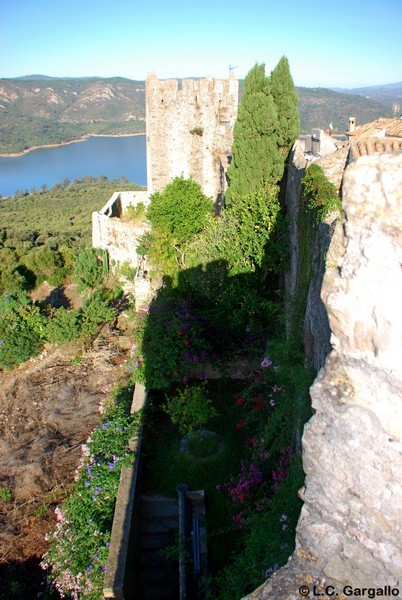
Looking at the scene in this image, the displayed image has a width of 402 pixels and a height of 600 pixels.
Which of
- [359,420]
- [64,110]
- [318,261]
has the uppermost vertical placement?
[64,110]

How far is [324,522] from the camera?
7.45ft

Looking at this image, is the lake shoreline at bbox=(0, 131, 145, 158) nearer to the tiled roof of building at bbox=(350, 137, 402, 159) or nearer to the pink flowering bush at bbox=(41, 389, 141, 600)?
the tiled roof of building at bbox=(350, 137, 402, 159)

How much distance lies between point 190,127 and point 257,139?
4772mm

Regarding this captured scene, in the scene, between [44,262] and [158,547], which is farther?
[44,262]

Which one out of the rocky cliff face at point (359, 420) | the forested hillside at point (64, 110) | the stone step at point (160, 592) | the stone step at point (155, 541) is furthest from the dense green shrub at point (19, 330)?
the forested hillside at point (64, 110)

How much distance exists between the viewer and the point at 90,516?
561 cm

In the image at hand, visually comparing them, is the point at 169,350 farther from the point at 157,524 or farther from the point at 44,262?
the point at 44,262

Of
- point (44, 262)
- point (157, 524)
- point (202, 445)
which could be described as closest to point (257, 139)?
point (202, 445)

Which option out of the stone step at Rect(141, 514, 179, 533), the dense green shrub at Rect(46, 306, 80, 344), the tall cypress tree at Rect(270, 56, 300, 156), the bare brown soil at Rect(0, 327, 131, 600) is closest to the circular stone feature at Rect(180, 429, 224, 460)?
the stone step at Rect(141, 514, 179, 533)

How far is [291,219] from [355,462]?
20.7ft

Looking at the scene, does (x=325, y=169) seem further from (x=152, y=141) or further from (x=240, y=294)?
(x=152, y=141)

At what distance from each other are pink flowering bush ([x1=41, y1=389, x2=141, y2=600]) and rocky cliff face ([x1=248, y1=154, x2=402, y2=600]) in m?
3.53

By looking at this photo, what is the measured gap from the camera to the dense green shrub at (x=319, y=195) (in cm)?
466

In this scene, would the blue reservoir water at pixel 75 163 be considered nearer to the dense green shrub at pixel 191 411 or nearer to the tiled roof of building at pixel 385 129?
the tiled roof of building at pixel 385 129
